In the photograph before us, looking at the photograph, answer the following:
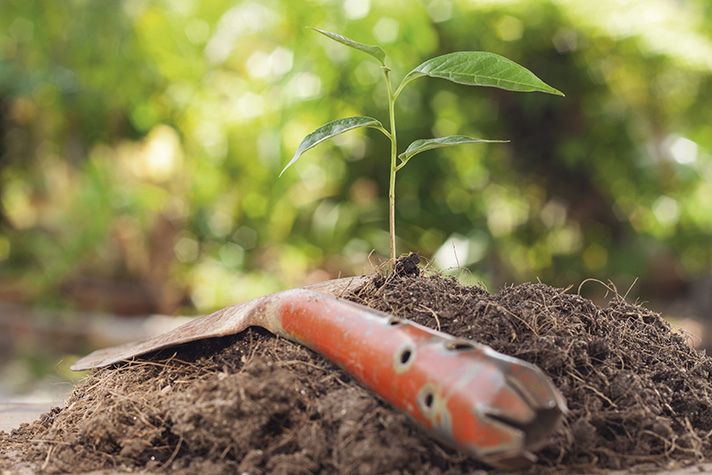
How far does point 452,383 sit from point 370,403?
111mm

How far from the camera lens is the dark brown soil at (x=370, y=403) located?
617mm

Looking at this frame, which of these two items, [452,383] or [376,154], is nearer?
[452,383]

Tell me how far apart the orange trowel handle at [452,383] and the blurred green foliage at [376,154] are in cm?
195

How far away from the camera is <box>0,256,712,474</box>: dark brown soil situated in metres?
0.62

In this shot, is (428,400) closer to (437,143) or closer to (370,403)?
(370,403)

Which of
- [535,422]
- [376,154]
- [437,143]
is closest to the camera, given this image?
[535,422]

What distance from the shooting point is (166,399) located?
2.37 ft

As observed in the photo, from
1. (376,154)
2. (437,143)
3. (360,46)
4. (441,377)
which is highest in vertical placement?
(360,46)

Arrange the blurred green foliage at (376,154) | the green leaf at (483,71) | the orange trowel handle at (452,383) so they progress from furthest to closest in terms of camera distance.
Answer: the blurred green foliage at (376,154), the green leaf at (483,71), the orange trowel handle at (452,383)

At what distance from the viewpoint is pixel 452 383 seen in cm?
55

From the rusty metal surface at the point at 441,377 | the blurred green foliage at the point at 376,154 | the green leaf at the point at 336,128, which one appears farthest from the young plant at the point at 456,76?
the blurred green foliage at the point at 376,154

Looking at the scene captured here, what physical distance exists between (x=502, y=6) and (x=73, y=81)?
8.00 feet

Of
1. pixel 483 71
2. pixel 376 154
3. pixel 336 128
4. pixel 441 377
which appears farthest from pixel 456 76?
pixel 376 154

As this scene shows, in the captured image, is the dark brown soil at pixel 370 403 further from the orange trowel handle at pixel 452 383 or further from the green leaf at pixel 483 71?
the green leaf at pixel 483 71
